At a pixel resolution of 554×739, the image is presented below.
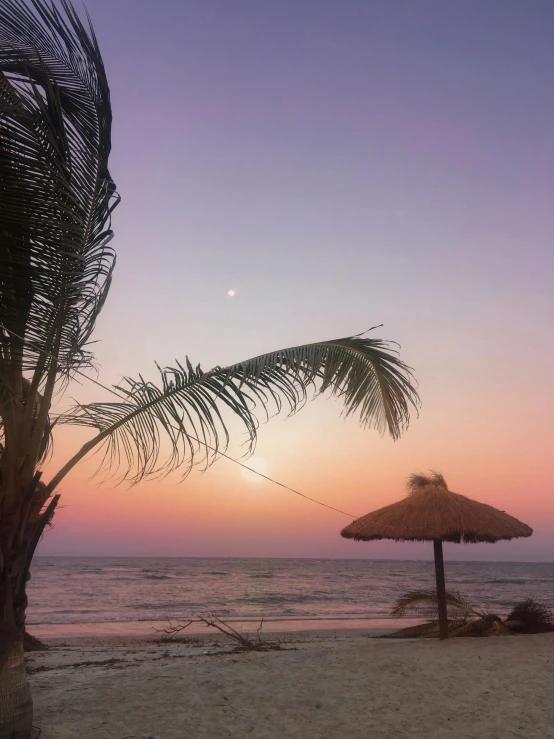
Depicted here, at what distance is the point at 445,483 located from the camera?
11070 mm

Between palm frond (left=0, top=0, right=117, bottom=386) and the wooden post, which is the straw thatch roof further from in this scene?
palm frond (left=0, top=0, right=117, bottom=386)

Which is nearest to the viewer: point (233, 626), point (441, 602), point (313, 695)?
point (313, 695)

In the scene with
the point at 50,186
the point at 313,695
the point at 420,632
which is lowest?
the point at 420,632

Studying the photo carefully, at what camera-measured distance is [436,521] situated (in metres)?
9.85

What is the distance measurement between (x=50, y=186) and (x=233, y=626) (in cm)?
1781

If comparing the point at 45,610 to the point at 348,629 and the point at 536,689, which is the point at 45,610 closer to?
the point at 348,629

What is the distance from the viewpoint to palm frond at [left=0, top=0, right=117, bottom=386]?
3.52 meters

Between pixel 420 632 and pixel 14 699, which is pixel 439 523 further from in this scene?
pixel 14 699

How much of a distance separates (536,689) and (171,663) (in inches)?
193

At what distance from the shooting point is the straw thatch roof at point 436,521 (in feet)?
32.1

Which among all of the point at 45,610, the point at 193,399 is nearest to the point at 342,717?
the point at 193,399

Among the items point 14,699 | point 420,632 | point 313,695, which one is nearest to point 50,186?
point 14,699

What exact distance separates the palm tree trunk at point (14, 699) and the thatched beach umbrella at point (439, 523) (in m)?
6.79

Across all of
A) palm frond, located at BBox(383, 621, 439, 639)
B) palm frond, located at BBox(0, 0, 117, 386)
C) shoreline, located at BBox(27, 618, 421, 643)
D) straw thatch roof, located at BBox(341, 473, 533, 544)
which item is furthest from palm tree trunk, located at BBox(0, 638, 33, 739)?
shoreline, located at BBox(27, 618, 421, 643)
